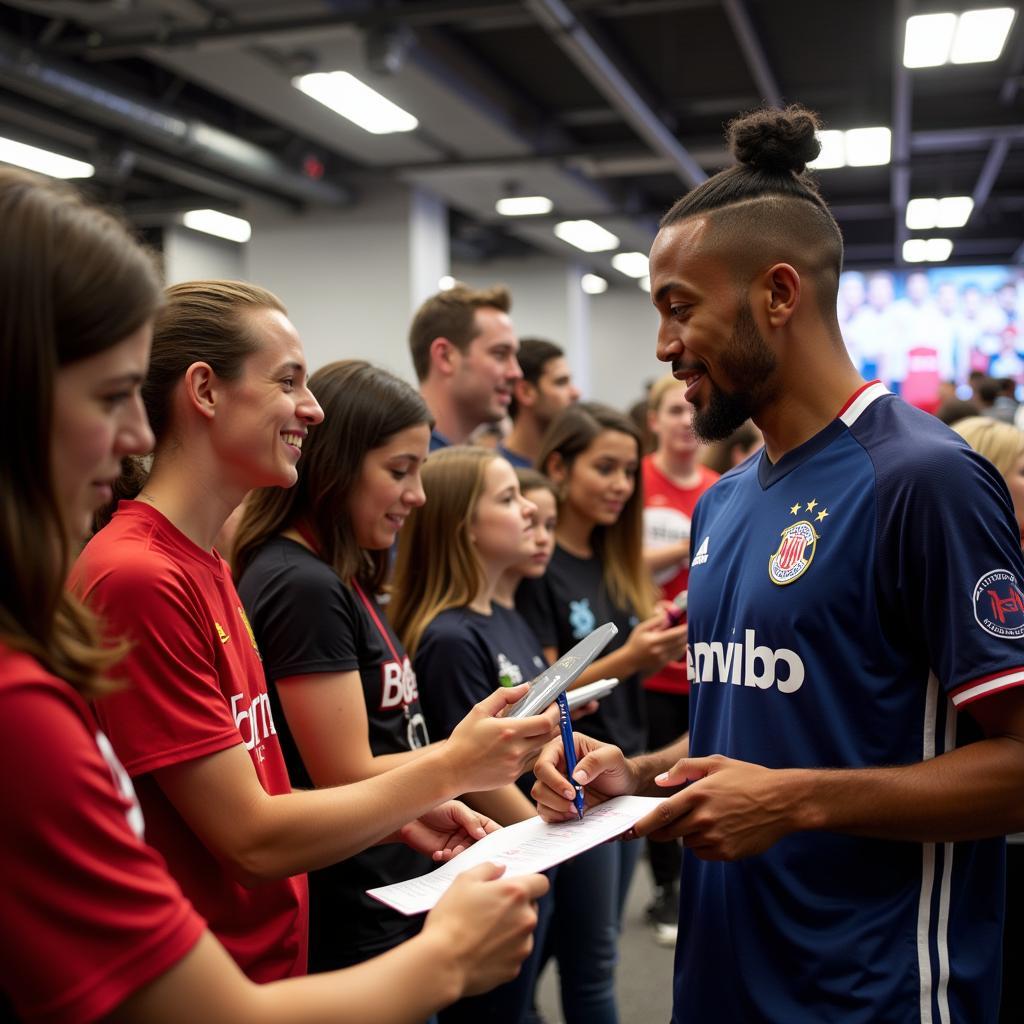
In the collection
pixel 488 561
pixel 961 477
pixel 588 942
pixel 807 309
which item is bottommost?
pixel 588 942

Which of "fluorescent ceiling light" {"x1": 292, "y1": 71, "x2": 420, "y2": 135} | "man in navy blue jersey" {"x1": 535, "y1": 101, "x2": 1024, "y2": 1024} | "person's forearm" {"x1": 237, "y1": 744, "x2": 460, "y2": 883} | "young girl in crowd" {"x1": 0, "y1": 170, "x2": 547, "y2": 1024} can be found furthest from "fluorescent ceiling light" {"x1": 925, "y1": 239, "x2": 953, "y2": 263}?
"young girl in crowd" {"x1": 0, "y1": 170, "x2": 547, "y2": 1024}

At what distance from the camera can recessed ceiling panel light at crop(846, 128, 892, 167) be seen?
23.1 ft

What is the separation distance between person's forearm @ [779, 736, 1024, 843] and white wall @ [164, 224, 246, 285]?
9.55m

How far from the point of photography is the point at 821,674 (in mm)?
1379

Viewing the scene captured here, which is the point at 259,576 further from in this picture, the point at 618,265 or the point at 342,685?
the point at 618,265

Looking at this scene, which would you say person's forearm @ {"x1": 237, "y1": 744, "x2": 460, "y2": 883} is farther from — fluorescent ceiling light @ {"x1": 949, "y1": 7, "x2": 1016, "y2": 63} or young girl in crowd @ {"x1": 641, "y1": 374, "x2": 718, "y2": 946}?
fluorescent ceiling light @ {"x1": 949, "y1": 7, "x2": 1016, "y2": 63}

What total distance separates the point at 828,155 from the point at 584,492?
541 cm

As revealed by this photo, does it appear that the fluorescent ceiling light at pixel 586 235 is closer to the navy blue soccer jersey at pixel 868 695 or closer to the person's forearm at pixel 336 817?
the navy blue soccer jersey at pixel 868 695

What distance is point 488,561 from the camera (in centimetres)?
259

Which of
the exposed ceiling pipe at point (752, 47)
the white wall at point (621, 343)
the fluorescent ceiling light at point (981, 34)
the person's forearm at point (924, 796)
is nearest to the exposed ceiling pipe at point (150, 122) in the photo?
the exposed ceiling pipe at point (752, 47)

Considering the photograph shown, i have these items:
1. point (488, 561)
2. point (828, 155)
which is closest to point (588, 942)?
point (488, 561)

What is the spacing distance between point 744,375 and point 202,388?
0.78 metres

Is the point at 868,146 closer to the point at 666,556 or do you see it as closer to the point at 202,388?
the point at 666,556

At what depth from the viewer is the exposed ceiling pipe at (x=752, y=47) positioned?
563cm
